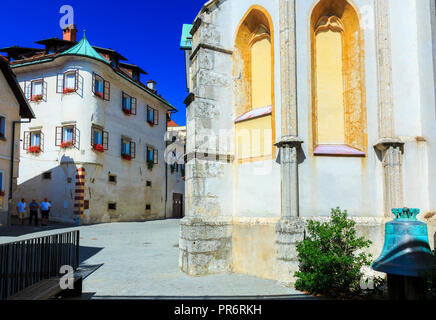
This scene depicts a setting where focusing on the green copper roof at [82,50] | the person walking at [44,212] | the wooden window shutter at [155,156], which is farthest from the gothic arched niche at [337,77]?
the wooden window shutter at [155,156]

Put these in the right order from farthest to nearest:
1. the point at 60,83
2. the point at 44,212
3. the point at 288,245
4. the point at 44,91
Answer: the point at 44,91
the point at 60,83
the point at 44,212
the point at 288,245

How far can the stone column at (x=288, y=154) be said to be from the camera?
703cm

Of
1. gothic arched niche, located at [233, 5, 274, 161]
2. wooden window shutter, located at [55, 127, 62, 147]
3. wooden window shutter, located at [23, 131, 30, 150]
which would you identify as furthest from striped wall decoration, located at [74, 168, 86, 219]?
gothic arched niche, located at [233, 5, 274, 161]

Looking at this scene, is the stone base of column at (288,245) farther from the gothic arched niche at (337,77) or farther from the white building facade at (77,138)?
the white building facade at (77,138)

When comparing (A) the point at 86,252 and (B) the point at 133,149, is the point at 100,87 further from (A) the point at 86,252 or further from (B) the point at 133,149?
(A) the point at 86,252

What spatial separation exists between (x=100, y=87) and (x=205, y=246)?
19030mm

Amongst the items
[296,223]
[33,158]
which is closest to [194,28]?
[296,223]

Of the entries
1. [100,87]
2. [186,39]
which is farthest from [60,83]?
[186,39]

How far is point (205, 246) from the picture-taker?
26.8 feet

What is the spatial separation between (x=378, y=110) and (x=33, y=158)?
72.8 feet

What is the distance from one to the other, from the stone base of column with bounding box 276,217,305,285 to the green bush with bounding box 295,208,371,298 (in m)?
0.15

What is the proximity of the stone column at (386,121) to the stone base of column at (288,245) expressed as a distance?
1828mm

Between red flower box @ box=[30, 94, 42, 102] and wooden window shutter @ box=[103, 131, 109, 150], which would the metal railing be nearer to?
wooden window shutter @ box=[103, 131, 109, 150]

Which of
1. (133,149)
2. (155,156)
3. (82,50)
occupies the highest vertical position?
(82,50)
